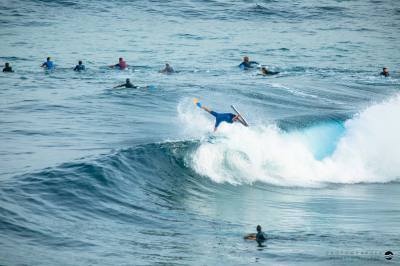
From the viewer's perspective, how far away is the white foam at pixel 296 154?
25.5 m

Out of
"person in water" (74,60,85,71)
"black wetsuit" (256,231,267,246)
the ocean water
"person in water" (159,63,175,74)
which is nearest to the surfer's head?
the ocean water

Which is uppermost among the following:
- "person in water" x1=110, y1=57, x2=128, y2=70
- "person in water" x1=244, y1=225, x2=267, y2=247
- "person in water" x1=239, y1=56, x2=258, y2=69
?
"person in water" x1=239, y1=56, x2=258, y2=69

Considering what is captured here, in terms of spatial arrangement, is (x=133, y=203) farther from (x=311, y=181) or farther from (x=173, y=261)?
(x=311, y=181)

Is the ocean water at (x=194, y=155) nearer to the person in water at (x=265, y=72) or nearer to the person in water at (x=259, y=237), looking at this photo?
the person in water at (x=259, y=237)

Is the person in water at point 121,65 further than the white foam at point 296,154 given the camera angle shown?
Yes

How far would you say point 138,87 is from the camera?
38562 mm

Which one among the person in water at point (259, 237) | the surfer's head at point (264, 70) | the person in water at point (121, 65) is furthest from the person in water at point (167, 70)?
the person in water at point (259, 237)

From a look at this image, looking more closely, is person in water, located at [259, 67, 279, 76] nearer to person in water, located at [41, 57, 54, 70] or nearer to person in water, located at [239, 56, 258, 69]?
person in water, located at [239, 56, 258, 69]

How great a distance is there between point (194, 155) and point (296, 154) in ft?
16.9

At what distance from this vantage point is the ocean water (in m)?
16.9

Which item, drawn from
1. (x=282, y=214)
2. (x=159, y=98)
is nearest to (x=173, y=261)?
(x=282, y=214)

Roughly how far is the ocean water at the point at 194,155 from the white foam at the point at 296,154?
0.07m

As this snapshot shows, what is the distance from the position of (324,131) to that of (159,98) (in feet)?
32.3

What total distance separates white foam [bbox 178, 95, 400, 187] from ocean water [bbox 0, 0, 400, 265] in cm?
7
